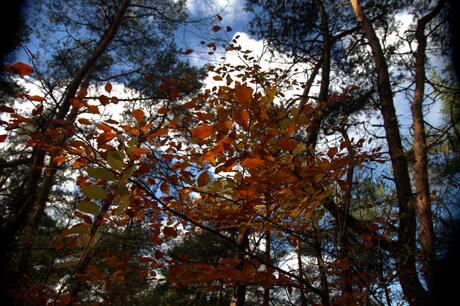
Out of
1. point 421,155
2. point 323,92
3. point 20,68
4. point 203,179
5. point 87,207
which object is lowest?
point 87,207

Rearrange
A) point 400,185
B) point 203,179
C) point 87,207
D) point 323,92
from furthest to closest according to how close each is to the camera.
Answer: point 323,92 < point 400,185 < point 203,179 < point 87,207

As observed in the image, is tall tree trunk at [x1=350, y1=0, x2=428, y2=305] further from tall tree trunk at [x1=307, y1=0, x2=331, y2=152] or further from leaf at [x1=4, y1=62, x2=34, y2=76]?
leaf at [x1=4, y1=62, x2=34, y2=76]

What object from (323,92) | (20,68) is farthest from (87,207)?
(323,92)

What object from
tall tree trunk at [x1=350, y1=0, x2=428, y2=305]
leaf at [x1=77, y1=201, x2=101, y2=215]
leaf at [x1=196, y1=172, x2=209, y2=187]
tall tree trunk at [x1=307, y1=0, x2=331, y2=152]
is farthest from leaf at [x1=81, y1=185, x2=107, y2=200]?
tall tree trunk at [x1=307, y1=0, x2=331, y2=152]

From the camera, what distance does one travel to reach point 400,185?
3.34 metres

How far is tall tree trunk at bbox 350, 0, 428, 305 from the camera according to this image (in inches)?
94.7

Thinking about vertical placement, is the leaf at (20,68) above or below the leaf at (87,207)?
above

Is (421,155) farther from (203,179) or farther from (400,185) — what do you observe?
(203,179)

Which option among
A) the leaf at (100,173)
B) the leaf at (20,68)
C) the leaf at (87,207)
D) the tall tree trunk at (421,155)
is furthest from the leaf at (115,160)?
the tall tree trunk at (421,155)

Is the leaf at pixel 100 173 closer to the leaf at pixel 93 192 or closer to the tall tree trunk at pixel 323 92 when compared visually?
the leaf at pixel 93 192

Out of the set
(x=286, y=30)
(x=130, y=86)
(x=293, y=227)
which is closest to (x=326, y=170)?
(x=293, y=227)

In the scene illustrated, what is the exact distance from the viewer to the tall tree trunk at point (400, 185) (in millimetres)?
2406

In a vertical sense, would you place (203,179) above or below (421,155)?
below

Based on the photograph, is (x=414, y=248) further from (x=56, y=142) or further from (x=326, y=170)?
(x=56, y=142)
